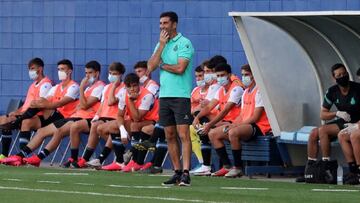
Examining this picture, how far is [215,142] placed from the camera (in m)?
18.7

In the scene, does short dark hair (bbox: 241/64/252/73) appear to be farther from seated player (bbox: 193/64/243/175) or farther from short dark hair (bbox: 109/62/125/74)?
short dark hair (bbox: 109/62/125/74)

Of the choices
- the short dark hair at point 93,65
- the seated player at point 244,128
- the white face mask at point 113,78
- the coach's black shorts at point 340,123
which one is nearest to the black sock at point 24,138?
the short dark hair at point 93,65

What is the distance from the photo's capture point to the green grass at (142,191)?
41.5ft

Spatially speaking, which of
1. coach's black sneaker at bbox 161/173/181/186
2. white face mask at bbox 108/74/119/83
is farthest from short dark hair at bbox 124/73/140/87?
coach's black sneaker at bbox 161/173/181/186

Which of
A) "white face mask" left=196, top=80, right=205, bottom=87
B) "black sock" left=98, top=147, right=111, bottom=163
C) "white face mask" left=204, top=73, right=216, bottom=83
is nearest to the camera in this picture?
"white face mask" left=204, top=73, right=216, bottom=83

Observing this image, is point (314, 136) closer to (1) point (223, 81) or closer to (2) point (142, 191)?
(1) point (223, 81)

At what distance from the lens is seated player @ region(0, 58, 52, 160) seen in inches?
848

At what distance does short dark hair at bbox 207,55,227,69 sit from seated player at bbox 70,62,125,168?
1.81m

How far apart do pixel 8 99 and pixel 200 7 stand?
14.1 feet

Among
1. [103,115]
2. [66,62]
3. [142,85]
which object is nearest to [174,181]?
[142,85]

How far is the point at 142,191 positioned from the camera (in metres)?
13.7

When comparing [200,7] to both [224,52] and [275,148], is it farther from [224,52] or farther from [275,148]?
[275,148]

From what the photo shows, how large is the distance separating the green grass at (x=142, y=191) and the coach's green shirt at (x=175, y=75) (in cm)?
110

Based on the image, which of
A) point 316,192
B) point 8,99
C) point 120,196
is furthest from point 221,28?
point 120,196
